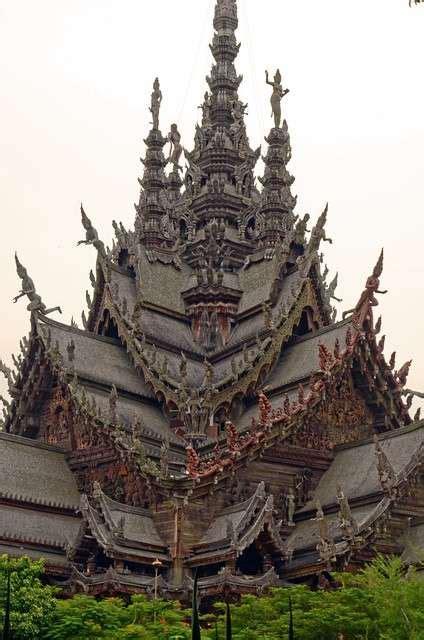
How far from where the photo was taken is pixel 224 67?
146 ft

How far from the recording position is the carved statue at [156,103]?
42975 millimetres

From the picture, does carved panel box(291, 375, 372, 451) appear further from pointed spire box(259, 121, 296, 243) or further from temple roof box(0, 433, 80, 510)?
pointed spire box(259, 121, 296, 243)

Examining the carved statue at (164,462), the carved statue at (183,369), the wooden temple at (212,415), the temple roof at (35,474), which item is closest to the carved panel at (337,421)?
the wooden temple at (212,415)

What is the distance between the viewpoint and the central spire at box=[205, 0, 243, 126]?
1709 inches

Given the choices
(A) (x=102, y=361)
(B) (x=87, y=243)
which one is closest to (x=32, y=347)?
(A) (x=102, y=361)

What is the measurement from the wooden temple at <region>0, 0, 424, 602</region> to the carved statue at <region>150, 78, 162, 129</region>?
90.0 inches

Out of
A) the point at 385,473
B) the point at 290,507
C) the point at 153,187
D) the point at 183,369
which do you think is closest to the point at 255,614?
the point at 385,473

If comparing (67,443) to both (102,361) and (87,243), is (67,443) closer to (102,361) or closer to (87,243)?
(102,361)

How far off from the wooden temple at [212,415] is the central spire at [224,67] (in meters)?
1.35

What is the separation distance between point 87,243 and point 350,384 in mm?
9627

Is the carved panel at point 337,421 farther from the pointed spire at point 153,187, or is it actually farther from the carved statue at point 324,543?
the pointed spire at point 153,187

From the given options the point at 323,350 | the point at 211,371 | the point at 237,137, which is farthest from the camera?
the point at 237,137

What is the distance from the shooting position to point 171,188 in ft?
159

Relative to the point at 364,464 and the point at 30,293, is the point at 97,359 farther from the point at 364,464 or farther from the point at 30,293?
the point at 364,464
